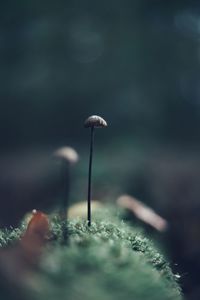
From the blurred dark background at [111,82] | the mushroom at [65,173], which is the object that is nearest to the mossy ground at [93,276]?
the mushroom at [65,173]

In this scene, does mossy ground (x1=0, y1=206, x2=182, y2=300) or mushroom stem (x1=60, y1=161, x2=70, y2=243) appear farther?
mushroom stem (x1=60, y1=161, x2=70, y2=243)

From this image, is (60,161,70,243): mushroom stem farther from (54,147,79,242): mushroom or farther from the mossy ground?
the mossy ground

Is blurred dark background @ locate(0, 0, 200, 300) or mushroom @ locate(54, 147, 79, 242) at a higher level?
blurred dark background @ locate(0, 0, 200, 300)

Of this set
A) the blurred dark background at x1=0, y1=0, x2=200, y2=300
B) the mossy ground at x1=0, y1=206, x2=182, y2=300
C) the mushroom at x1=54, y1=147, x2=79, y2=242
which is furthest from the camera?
the blurred dark background at x1=0, y1=0, x2=200, y2=300

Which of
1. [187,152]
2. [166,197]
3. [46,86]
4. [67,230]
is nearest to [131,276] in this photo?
[67,230]

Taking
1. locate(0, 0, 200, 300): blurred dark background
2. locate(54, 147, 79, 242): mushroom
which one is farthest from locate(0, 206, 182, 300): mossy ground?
locate(0, 0, 200, 300): blurred dark background

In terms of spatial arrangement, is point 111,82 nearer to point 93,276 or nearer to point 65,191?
point 65,191

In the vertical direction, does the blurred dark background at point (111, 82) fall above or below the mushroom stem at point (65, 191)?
above

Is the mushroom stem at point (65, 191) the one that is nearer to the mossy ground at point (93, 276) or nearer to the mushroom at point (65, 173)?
the mushroom at point (65, 173)
